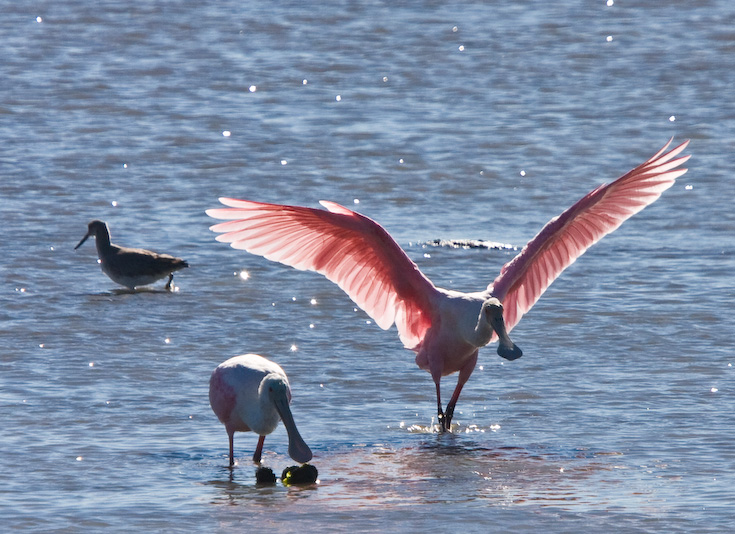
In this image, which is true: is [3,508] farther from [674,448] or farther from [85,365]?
[674,448]

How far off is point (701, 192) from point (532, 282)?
18.3 feet

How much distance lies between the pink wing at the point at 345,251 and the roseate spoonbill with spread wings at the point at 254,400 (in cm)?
97

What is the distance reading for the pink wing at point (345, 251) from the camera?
780 centimetres

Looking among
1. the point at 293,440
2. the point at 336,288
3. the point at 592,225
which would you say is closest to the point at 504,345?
the point at 592,225

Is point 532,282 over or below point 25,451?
over

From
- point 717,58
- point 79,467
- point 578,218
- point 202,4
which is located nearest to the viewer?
point 79,467

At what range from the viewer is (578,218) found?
8.58m

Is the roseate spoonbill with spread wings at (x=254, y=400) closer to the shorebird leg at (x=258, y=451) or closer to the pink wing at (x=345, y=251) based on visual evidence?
the shorebird leg at (x=258, y=451)

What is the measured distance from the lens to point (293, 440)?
6.68 m

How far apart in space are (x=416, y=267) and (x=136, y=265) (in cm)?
361

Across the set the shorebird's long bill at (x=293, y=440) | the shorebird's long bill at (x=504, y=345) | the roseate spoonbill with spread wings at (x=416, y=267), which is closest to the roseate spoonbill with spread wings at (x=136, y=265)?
the roseate spoonbill with spread wings at (x=416, y=267)

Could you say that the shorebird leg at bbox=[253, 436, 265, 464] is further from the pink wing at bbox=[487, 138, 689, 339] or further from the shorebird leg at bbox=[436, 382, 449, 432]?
the pink wing at bbox=[487, 138, 689, 339]

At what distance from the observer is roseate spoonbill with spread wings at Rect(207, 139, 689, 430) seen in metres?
7.79

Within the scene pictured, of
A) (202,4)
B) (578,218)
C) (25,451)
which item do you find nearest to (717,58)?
(202,4)
